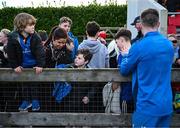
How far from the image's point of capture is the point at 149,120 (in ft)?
17.3

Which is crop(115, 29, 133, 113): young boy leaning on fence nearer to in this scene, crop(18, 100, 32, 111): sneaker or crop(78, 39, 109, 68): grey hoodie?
crop(18, 100, 32, 111): sneaker

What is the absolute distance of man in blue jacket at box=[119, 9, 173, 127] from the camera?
5.25m

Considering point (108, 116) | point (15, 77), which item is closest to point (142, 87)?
point (108, 116)

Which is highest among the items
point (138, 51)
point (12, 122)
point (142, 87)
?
point (138, 51)

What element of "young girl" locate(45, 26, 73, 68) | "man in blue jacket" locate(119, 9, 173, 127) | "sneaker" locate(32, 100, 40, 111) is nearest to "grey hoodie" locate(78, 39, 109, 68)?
"young girl" locate(45, 26, 73, 68)

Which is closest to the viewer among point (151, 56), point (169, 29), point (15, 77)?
point (151, 56)

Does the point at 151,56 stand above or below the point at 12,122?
above

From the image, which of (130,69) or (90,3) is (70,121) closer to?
(130,69)

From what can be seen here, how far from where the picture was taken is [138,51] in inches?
210

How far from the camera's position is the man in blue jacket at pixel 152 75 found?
525 cm

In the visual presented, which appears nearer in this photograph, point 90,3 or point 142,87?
point 142,87

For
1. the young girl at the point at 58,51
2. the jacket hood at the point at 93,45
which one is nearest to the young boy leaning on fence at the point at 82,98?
the young girl at the point at 58,51

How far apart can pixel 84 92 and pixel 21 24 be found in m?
1.12

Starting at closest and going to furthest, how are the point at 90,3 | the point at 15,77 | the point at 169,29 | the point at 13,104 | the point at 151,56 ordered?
1. the point at 151,56
2. the point at 15,77
3. the point at 13,104
4. the point at 169,29
5. the point at 90,3
